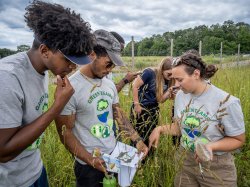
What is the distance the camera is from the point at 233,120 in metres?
1.71

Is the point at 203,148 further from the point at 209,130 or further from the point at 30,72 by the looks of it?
the point at 30,72

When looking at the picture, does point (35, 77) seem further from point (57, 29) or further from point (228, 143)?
point (228, 143)

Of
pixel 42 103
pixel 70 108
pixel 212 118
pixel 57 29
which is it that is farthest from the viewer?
pixel 212 118

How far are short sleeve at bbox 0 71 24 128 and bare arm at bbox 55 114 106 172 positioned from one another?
459 mm

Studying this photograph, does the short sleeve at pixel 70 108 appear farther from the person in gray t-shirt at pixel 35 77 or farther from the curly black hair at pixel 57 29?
the curly black hair at pixel 57 29

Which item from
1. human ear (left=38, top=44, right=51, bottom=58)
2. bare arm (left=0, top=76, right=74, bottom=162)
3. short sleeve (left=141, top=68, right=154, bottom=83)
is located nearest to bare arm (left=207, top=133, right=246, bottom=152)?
bare arm (left=0, top=76, right=74, bottom=162)

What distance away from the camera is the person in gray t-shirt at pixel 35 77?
1.19 m

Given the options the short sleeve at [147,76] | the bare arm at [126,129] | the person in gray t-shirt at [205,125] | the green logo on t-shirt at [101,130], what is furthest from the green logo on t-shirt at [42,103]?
the short sleeve at [147,76]

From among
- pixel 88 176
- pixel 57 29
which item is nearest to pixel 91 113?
pixel 88 176

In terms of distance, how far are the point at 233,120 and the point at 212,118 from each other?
0.13 metres

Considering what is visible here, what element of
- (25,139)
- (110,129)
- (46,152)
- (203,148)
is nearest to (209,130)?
(203,148)

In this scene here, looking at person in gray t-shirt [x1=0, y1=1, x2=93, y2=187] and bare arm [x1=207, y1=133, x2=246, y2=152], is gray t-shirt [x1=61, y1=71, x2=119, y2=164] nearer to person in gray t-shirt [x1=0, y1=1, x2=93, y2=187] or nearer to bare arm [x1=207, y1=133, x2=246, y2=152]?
person in gray t-shirt [x1=0, y1=1, x2=93, y2=187]

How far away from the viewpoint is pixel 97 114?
179 cm

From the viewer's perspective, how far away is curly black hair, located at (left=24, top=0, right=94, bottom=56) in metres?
1.33
